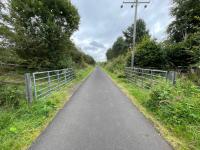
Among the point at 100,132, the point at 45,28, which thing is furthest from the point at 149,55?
the point at 100,132

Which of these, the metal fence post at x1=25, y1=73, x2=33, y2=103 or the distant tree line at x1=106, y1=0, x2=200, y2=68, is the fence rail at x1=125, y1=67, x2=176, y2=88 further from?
the distant tree line at x1=106, y1=0, x2=200, y2=68

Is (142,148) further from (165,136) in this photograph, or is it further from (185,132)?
(185,132)

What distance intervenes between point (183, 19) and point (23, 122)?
21.5 m

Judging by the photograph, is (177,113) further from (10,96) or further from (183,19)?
(183,19)

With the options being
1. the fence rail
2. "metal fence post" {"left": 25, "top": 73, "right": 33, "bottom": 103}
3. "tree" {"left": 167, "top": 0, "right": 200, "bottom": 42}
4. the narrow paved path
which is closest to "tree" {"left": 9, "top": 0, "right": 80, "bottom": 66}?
the fence rail

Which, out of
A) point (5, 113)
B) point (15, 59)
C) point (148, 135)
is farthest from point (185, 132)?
point (15, 59)

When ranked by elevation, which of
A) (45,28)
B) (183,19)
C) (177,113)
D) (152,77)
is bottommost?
(177,113)

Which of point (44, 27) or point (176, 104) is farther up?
point (44, 27)

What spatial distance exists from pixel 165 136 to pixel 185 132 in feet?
1.66

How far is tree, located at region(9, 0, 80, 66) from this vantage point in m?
14.1

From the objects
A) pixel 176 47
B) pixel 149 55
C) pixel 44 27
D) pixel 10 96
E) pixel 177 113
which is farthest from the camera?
pixel 176 47

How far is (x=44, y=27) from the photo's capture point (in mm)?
14297

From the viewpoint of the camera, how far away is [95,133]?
3584mm

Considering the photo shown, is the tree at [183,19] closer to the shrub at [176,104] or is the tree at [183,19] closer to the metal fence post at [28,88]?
the shrub at [176,104]
